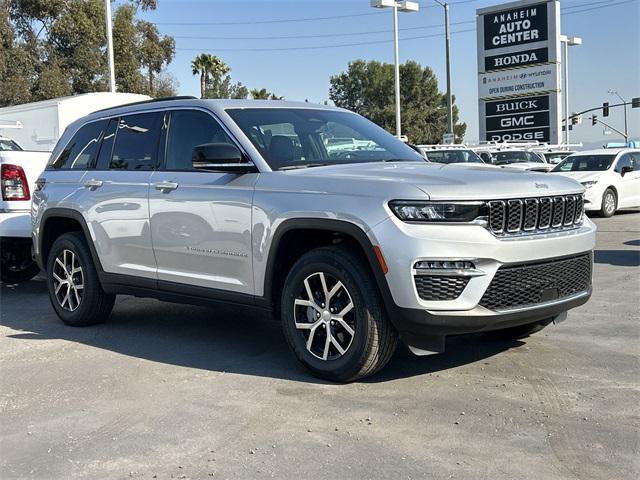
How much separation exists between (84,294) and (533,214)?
164 inches

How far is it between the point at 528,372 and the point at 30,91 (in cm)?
3339

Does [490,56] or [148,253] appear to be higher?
[490,56]

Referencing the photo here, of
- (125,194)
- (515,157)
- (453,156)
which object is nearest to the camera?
(125,194)

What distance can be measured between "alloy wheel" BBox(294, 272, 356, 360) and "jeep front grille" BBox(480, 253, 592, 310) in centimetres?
88

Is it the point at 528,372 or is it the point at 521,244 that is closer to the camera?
the point at 521,244

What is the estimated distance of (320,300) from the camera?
4.81m

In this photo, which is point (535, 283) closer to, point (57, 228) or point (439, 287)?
point (439, 287)

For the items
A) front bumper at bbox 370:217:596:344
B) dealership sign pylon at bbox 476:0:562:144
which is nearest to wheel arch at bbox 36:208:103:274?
front bumper at bbox 370:217:596:344

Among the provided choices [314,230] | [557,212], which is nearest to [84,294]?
[314,230]

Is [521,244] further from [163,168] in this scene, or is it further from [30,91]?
[30,91]

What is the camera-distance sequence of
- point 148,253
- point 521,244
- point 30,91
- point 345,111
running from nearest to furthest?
point 521,244
point 148,253
point 345,111
point 30,91

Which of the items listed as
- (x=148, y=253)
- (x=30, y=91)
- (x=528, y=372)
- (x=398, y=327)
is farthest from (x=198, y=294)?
(x=30, y=91)

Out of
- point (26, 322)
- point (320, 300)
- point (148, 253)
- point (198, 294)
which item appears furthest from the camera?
point (26, 322)

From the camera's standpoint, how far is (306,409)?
14.3 ft
